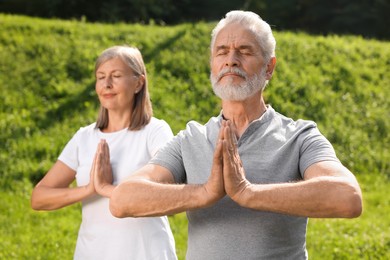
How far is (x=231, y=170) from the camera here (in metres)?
2.60

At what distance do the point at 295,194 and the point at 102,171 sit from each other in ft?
4.52

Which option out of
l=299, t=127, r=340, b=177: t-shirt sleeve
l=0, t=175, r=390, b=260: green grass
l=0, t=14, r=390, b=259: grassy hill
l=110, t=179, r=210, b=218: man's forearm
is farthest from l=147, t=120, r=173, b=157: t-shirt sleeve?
l=0, t=14, r=390, b=259: grassy hill

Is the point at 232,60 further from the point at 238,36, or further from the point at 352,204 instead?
the point at 352,204

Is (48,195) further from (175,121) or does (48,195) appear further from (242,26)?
(175,121)

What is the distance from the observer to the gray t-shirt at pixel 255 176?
9.18ft

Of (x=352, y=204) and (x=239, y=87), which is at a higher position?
(x=239, y=87)

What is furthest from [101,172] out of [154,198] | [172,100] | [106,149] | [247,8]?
[247,8]

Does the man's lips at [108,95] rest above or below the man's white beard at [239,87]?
below

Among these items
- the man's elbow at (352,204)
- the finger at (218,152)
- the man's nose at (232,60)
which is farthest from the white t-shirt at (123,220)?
the man's elbow at (352,204)

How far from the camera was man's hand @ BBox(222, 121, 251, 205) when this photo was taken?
8.53 ft

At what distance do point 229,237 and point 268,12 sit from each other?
23463 mm

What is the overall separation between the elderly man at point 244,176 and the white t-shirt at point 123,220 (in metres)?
0.78

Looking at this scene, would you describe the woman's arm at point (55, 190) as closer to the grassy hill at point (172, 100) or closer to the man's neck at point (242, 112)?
the man's neck at point (242, 112)

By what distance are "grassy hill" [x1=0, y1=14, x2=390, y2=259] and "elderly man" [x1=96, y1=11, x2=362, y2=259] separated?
16.4 ft
